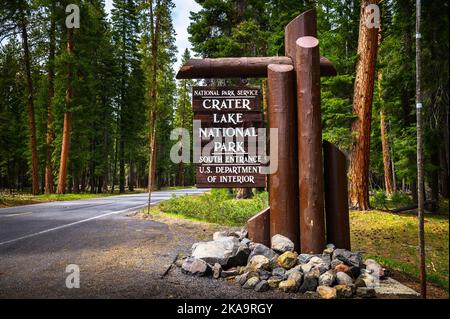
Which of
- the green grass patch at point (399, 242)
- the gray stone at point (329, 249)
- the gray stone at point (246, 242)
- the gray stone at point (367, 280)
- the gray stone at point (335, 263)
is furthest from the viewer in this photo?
the green grass patch at point (399, 242)

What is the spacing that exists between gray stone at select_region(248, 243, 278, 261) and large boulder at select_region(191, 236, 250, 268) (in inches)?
4.0

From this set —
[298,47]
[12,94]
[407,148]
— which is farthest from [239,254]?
[12,94]

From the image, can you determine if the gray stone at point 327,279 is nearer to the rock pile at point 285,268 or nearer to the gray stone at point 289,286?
the rock pile at point 285,268

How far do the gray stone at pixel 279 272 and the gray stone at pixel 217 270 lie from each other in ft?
2.76

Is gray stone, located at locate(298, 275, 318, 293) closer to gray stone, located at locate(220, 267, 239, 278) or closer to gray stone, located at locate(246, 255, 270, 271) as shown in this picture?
gray stone, located at locate(246, 255, 270, 271)

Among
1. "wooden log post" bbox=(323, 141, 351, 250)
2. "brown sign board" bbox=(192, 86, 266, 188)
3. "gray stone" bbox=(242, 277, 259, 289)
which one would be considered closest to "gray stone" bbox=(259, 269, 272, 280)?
"gray stone" bbox=(242, 277, 259, 289)

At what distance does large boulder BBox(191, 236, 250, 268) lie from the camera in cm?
493

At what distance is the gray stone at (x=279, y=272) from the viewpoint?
14.2ft

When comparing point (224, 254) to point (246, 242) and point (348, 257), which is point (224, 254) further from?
point (348, 257)

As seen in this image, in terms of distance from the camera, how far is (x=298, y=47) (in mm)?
5242

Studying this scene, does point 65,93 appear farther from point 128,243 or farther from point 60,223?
point 128,243

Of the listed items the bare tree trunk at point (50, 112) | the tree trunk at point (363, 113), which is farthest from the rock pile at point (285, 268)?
the bare tree trunk at point (50, 112)

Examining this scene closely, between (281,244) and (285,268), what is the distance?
1.55 ft
